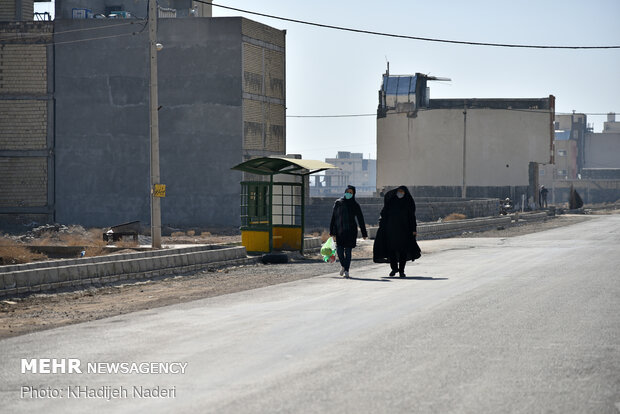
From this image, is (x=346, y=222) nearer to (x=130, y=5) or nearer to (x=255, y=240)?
(x=255, y=240)

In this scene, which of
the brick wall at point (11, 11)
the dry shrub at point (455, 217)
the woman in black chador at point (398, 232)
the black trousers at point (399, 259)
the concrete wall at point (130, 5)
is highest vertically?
the concrete wall at point (130, 5)

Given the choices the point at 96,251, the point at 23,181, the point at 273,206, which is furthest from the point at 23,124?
the point at 273,206

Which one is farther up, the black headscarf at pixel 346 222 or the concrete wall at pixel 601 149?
the concrete wall at pixel 601 149

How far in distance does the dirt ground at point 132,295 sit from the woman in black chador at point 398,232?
5.81ft

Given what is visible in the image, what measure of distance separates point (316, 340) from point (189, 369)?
6.46ft

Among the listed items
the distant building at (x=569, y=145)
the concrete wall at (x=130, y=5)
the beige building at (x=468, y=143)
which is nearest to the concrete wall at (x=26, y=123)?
the concrete wall at (x=130, y=5)

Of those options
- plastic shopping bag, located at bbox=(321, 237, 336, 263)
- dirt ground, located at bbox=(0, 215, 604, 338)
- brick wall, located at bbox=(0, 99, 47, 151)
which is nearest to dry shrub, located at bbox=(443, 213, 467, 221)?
brick wall, located at bbox=(0, 99, 47, 151)

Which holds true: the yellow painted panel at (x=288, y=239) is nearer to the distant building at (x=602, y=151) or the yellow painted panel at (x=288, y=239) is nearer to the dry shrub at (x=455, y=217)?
the dry shrub at (x=455, y=217)

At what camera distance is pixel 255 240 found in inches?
957

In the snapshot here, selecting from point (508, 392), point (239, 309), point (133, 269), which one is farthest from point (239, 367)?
point (133, 269)

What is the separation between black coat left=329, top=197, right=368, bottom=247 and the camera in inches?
736

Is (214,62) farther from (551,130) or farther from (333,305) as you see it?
(551,130)

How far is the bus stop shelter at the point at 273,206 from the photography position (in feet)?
79.0

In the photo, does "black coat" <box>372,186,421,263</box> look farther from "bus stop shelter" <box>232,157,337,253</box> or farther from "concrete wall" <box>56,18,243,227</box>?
"concrete wall" <box>56,18,243,227</box>
